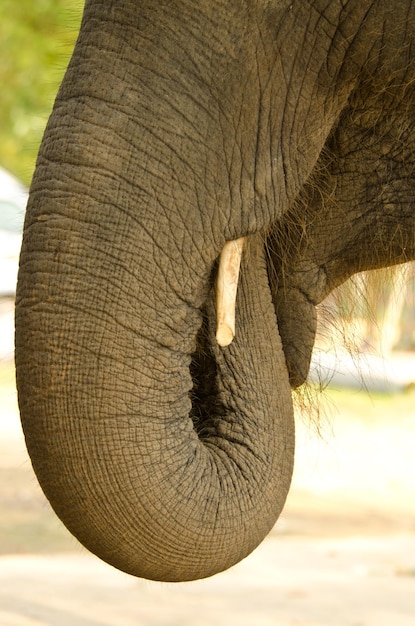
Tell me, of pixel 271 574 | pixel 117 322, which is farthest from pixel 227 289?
pixel 271 574

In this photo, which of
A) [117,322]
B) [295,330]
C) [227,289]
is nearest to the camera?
[117,322]

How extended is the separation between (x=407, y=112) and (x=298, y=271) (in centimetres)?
40

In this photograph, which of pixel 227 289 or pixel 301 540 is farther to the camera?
pixel 301 540

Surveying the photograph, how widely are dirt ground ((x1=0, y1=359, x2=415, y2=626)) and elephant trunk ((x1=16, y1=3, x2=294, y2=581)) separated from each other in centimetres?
94

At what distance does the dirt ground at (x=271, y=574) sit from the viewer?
501 centimetres

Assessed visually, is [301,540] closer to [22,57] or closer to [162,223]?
[162,223]

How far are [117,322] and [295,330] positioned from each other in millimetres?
663

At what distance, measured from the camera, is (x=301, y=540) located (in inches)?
276

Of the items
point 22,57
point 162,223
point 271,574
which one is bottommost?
point 162,223

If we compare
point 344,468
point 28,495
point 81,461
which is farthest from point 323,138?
point 344,468

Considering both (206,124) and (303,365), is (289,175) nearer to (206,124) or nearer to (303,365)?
(206,124)

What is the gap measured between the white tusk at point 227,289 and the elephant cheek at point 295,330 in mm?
451

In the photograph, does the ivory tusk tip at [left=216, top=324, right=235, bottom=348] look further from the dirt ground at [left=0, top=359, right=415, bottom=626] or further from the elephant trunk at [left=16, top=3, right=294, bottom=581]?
the dirt ground at [left=0, top=359, right=415, bottom=626]

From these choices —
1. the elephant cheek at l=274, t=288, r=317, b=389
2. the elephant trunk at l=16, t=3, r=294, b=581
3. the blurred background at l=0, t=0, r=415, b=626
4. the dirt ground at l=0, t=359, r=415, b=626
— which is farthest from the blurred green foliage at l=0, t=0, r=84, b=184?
the elephant trunk at l=16, t=3, r=294, b=581
